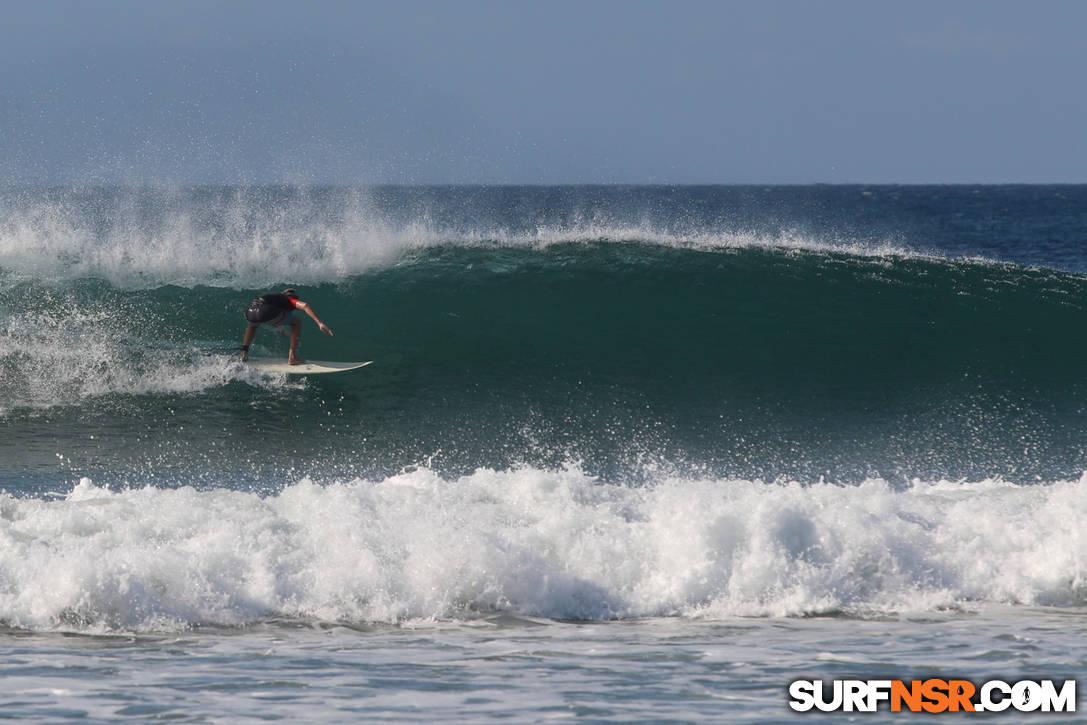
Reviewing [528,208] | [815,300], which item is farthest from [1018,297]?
[528,208]

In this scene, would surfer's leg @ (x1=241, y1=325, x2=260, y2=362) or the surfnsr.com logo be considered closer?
the surfnsr.com logo

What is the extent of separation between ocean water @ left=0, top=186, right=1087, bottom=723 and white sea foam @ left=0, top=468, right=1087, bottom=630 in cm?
2

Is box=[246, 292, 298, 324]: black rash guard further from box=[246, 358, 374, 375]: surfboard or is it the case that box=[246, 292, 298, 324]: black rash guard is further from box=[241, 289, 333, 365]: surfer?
box=[246, 358, 374, 375]: surfboard

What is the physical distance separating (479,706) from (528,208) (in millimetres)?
66943

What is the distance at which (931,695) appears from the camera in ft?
16.4

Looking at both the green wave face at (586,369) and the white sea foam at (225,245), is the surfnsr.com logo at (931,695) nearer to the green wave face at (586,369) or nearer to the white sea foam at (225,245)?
the green wave face at (586,369)

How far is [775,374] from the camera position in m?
12.9

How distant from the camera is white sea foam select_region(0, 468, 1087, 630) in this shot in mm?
6340

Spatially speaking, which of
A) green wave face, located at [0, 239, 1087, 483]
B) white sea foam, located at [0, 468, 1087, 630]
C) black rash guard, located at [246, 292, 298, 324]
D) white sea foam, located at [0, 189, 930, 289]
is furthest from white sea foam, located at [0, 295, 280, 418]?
white sea foam, located at [0, 468, 1087, 630]

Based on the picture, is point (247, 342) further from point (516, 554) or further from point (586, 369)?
point (516, 554)

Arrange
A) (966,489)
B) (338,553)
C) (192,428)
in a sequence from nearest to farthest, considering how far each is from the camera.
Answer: (338,553), (966,489), (192,428)

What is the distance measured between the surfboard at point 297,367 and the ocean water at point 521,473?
214mm

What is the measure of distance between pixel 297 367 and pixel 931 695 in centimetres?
855

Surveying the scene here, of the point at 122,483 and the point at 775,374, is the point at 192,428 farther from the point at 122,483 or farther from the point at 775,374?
the point at 775,374
